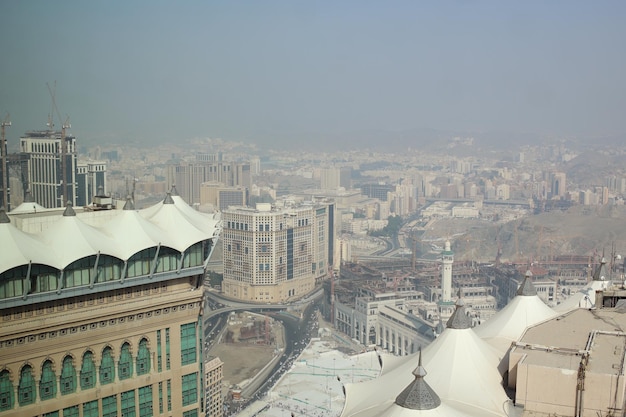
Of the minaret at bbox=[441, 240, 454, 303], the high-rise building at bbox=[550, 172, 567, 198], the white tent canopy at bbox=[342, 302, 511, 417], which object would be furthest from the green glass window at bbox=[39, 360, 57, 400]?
the high-rise building at bbox=[550, 172, 567, 198]

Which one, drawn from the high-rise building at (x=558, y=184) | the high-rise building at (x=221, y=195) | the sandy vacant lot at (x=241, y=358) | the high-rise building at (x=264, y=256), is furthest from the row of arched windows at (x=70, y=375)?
the high-rise building at (x=558, y=184)

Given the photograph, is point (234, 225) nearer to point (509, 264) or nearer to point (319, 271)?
point (319, 271)

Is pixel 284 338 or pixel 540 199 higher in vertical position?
pixel 540 199

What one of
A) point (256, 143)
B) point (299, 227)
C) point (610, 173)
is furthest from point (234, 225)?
point (610, 173)

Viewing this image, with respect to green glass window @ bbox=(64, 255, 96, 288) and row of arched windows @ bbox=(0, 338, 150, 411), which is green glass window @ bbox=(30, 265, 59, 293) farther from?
row of arched windows @ bbox=(0, 338, 150, 411)

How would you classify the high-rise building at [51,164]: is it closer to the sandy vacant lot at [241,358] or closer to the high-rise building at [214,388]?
the high-rise building at [214,388]

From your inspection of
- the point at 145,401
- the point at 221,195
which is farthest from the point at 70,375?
the point at 221,195

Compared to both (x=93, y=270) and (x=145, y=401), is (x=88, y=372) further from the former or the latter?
(x=93, y=270)
